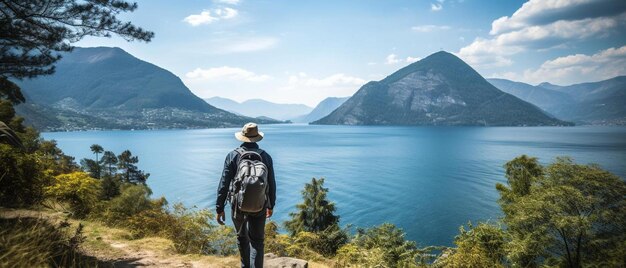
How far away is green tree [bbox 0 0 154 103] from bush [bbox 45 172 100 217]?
136 inches

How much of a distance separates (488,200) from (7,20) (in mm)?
59385

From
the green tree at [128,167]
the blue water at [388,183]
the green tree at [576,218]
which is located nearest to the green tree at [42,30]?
the green tree at [576,218]

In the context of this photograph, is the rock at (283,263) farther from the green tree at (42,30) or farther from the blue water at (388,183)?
the blue water at (388,183)

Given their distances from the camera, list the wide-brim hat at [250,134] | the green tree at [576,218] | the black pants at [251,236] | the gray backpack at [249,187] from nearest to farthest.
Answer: the gray backpack at [249,187] < the black pants at [251,236] < the wide-brim hat at [250,134] < the green tree at [576,218]

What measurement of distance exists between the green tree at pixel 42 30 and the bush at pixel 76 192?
3.46 m

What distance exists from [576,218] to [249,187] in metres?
20.6

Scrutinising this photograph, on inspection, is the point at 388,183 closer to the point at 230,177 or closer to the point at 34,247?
the point at 230,177

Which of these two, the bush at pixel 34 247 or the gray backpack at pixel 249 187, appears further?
the gray backpack at pixel 249 187

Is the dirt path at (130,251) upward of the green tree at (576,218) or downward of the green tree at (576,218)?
upward

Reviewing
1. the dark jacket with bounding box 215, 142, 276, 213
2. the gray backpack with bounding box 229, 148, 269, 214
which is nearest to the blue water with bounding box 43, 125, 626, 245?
the dark jacket with bounding box 215, 142, 276, 213

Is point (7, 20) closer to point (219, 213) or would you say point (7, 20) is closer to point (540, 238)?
point (219, 213)

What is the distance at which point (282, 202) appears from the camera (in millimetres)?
55688

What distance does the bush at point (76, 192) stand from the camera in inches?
394

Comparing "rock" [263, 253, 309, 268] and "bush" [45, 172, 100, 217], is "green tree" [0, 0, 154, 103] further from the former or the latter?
"rock" [263, 253, 309, 268]
